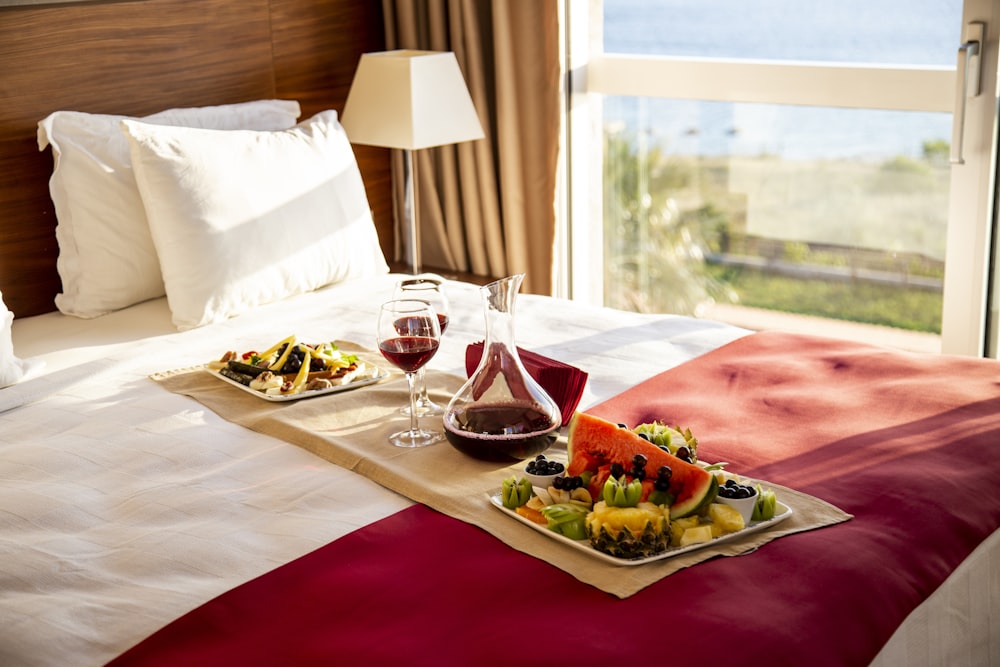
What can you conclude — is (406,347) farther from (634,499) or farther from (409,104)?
(409,104)

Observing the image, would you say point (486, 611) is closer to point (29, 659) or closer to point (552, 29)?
point (29, 659)

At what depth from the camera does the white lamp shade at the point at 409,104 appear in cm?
313

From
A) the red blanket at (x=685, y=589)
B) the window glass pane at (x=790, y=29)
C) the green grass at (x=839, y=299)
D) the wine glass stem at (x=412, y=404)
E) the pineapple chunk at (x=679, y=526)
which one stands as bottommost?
the green grass at (x=839, y=299)

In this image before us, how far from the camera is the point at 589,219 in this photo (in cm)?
378

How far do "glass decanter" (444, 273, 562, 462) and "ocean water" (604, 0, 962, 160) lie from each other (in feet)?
6.14

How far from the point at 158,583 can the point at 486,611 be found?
1.39ft

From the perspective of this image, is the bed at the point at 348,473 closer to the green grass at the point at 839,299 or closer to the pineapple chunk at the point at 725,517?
the pineapple chunk at the point at 725,517

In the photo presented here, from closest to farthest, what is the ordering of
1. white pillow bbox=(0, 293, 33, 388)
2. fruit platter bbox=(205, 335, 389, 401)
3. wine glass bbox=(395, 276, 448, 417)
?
wine glass bbox=(395, 276, 448, 417), fruit platter bbox=(205, 335, 389, 401), white pillow bbox=(0, 293, 33, 388)

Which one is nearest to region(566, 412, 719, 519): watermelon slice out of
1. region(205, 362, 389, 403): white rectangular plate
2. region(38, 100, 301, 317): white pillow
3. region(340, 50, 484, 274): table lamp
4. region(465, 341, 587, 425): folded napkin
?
region(465, 341, 587, 425): folded napkin

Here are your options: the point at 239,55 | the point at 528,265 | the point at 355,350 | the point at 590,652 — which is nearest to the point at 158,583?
the point at 590,652

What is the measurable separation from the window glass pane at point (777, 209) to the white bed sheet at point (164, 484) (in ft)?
3.47

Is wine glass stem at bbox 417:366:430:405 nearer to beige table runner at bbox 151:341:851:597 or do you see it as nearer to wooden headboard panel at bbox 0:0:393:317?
beige table runner at bbox 151:341:851:597

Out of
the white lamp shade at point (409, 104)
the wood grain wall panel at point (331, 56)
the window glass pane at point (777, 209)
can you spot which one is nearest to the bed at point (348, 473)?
the white lamp shade at point (409, 104)

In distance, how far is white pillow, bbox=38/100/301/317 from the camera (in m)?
2.61
